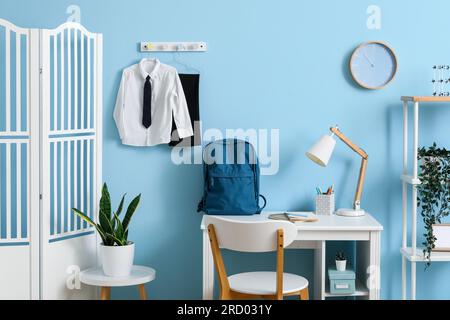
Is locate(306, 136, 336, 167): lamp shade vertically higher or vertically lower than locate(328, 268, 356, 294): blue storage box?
higher

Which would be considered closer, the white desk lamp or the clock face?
the white desk lamp

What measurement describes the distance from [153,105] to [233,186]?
64 centimetres

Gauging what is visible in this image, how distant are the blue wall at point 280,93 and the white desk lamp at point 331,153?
0.14 meters

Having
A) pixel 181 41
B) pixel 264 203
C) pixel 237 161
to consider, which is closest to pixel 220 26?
pixel 181 41

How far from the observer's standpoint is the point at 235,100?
3.94m

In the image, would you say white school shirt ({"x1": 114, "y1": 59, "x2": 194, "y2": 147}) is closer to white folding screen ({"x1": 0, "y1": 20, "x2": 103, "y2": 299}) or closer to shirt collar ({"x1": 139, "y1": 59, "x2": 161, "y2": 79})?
shirt collar ({"x1": 139, "y1": 59, "x2": 161, "y2": 79})

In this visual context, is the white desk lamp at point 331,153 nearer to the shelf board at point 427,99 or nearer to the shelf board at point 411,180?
the shelf board at point 411,180

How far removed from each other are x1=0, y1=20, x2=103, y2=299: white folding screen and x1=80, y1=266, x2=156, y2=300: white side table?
4.8 inches

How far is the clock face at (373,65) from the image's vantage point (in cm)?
388

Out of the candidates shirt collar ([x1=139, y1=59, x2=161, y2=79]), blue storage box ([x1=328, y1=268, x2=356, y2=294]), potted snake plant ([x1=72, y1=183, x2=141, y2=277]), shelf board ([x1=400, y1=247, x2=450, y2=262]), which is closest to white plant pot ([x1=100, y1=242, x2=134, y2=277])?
potted snake plant ([x1=72, y1=183, x2=141, y2=277])

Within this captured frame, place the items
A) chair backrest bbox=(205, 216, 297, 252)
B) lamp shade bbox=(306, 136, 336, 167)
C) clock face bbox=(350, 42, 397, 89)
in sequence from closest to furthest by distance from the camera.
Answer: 1. chair backrest bbox=(205, 216, 297, 252)
2. lamp shade bbox=(306, 136, 336, 167)
3. clock face bbox=(350, 42, 397, 89)

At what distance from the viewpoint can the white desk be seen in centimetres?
348

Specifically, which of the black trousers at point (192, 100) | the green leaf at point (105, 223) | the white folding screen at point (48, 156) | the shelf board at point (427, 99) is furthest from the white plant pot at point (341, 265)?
the white folding screen at point (48, 156)
